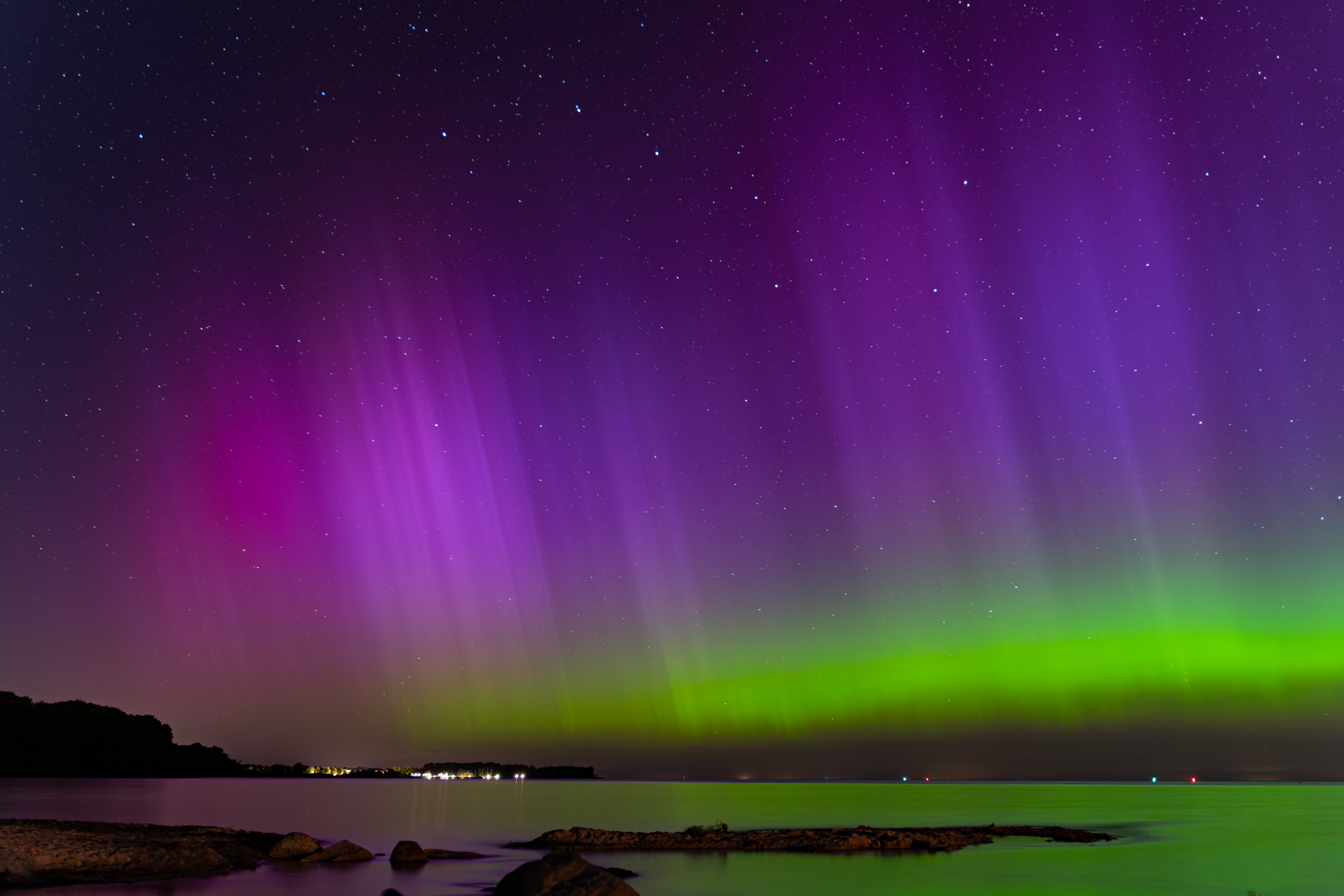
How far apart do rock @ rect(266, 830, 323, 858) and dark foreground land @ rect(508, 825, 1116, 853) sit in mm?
9998

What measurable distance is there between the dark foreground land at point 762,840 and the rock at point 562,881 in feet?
66.0

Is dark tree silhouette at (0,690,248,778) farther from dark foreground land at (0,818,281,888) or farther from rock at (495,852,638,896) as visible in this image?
rock at (495,852,638,896)

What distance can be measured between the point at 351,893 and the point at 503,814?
54053 millimetres

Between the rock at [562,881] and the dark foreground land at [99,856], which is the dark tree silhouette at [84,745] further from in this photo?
the rock at [562,881]

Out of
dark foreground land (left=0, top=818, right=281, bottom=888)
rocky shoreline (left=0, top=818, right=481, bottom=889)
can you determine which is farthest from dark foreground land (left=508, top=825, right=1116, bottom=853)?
dark foreground land (left=0, top=818, right=281, bottom=888)

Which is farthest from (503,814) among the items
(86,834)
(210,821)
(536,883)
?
(536,883)

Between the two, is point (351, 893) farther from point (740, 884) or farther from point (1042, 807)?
point (1042, 807)

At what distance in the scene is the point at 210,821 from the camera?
55.4 metres

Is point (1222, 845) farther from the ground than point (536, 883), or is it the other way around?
point (536, 883)

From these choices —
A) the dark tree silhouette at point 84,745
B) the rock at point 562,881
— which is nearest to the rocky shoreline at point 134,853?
the rock at point 562,881

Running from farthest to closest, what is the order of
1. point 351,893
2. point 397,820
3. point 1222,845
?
point 397,820 → point 1222,845 → point 351,893

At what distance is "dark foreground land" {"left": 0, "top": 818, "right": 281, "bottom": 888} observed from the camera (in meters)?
25.4

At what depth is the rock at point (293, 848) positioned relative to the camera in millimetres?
33719

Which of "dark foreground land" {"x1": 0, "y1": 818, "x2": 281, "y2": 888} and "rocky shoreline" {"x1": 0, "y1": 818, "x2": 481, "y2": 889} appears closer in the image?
"dark foreground land" {"x1": 0, "y1": 818, "x2": 281, "y2": 888}
